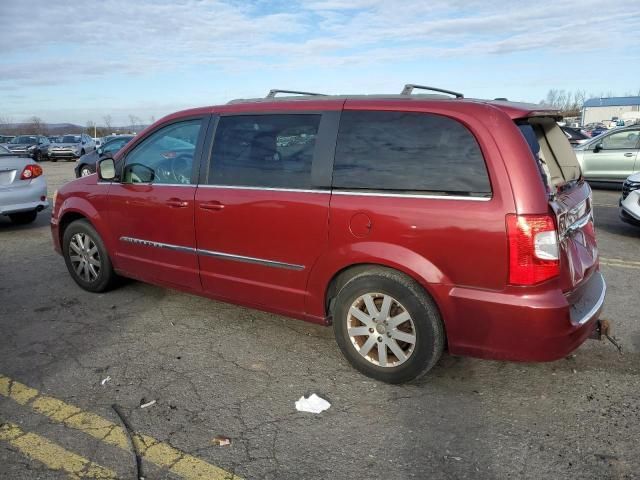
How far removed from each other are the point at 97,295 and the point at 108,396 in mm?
2153

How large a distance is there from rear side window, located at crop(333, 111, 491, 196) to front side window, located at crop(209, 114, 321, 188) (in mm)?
281

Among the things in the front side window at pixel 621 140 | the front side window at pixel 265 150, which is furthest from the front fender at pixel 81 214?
the front side window at pixel 621 140

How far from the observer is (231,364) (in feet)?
12.3

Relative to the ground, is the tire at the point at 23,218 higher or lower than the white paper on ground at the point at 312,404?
higher

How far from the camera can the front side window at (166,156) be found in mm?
4312

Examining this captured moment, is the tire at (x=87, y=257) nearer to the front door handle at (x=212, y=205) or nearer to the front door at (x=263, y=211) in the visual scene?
the front door at (x=263, y=211)

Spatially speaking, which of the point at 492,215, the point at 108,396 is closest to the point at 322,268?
the point at 492,215

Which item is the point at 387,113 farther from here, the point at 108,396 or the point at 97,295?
the point at 97,295

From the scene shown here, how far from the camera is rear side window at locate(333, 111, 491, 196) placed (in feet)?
9.96

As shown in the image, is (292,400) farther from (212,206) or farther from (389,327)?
(212,206)

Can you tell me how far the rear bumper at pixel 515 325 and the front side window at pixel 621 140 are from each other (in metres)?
10.8

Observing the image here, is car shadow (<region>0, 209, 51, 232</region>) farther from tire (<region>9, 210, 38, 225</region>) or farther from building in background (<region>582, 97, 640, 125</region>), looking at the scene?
building in background (<region>582, 97, 640, 125</region>)

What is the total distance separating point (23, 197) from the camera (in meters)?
8.51

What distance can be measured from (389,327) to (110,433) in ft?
5.64
